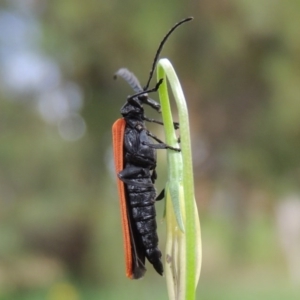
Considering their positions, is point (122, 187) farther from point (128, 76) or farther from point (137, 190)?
point (128, 76)

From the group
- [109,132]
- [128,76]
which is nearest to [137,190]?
→ [128,76]

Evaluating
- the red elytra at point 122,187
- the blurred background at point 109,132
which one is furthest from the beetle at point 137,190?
the blurred background at point 109,132

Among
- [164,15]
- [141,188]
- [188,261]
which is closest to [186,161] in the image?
[188,261]

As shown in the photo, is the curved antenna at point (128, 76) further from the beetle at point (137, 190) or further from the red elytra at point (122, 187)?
the red elytra at point (122, 187)

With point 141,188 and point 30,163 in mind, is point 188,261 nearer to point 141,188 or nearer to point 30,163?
point 141,188

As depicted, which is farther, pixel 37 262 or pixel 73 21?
pixel 37 262

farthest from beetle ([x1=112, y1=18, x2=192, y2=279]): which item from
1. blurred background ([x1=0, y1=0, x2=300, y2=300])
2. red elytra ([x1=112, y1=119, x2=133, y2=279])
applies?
blurred background ([x1=0, y1=0, x2=300, y2=300])
